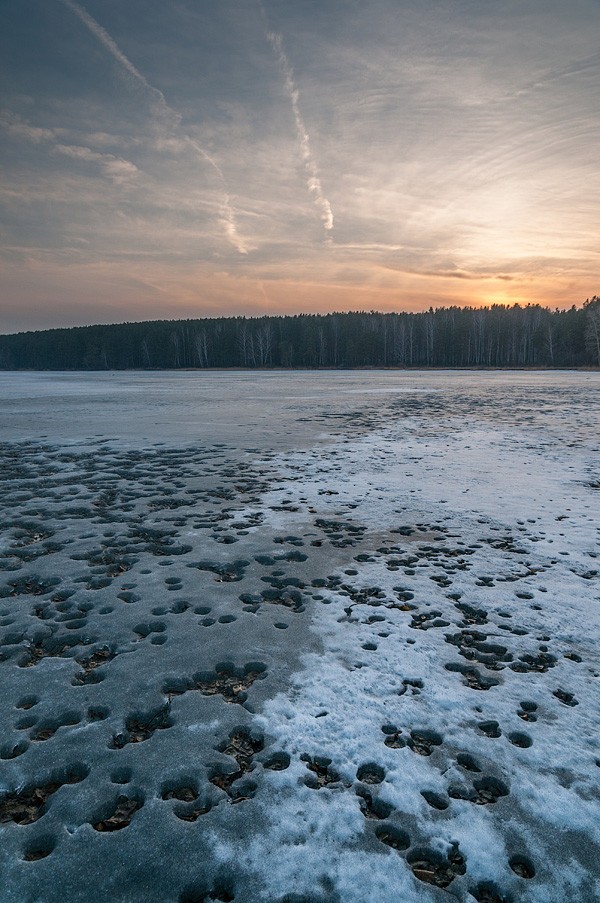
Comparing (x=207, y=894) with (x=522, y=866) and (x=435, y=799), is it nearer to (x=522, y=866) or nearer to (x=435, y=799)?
(x=435, y=799)

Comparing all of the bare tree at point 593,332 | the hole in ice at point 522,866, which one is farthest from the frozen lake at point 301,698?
the bare tree at point 593,332

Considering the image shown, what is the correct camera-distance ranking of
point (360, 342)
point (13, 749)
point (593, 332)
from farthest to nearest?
point (360, 342) < point (593, 332) < point (13, 749)

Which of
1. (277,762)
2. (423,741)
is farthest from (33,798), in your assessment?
(423,741)

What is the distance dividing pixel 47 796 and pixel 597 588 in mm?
5495

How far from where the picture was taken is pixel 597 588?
5.62m

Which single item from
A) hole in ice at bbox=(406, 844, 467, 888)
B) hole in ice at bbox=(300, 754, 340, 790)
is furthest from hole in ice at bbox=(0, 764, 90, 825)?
hole in ice at bbox=(406, 844, 467, 888)

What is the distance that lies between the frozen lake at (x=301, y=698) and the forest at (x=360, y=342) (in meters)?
89.3

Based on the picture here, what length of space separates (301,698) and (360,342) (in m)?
110

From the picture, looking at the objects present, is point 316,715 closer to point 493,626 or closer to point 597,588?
point 493,626

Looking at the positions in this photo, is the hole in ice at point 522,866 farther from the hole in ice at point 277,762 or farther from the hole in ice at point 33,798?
the hole in ice at point 33,798

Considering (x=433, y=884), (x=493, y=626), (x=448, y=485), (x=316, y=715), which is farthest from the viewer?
(x=448, y=485)

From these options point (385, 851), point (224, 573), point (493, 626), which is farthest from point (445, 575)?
point (385, 851)

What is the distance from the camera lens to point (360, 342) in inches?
4326

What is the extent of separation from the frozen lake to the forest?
293 feet
